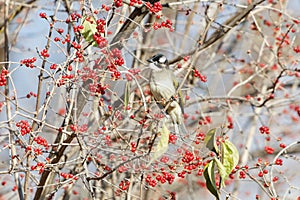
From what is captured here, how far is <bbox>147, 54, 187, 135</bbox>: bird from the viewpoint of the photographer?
1979mm

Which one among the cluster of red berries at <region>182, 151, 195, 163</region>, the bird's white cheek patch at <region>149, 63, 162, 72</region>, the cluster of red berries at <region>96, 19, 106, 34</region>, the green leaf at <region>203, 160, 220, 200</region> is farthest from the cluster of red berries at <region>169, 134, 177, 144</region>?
the cluster of red berries at <region>96, 19, 106, 34</region>

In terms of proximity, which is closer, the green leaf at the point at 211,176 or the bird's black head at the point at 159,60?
the green leaf at the point at 211,176

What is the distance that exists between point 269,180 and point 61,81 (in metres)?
0.89

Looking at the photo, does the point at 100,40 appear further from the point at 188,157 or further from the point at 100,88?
the point at 188,157

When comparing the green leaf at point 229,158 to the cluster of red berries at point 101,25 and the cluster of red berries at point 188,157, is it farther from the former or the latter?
the cluster of red berries at point 101,25

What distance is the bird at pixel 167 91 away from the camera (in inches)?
77.9

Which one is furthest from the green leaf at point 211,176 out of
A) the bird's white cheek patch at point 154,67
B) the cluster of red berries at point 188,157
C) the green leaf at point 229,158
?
the bird's white cheek patch at point 154,67

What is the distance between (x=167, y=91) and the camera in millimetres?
2004

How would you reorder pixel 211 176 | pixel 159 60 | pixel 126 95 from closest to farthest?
pixel 211 176 < pixel 126 95 < pixel 159 60

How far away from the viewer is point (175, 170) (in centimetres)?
199

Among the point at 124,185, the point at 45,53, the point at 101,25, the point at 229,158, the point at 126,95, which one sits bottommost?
the point at 124,185

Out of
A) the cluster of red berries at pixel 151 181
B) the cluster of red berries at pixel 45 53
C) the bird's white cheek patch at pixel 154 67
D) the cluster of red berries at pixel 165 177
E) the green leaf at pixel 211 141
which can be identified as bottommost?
the cluster of red berries at pixel 151 181

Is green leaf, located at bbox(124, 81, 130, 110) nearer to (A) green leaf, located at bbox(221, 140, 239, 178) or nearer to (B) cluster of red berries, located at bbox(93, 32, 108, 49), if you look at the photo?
(B) cluster of red berries, located at bbox(93, 32, 108, 49)

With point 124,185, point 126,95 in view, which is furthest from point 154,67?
point 124,185
